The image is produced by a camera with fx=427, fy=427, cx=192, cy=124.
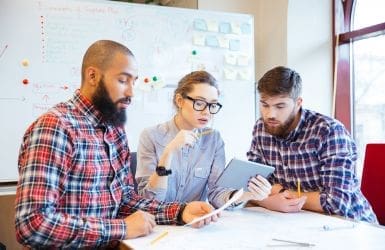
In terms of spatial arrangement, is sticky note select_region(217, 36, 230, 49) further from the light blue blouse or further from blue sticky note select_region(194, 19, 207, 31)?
the light blue blouse

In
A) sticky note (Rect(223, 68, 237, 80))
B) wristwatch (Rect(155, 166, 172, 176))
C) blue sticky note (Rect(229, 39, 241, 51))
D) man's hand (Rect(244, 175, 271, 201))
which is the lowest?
man's hand (Rect(244, 175, 271, 201))

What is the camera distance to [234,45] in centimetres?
317

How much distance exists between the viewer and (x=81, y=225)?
Answer: 3.83 feet

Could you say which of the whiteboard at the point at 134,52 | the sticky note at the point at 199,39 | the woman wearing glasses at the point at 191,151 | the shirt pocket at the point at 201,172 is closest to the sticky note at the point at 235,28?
the whiteboard at the point at 134,52

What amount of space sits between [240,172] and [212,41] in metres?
1.76

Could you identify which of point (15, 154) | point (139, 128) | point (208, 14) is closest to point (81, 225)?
point (15, 154)

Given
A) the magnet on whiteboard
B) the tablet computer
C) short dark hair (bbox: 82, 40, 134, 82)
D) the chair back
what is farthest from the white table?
the magnet on whiteboard

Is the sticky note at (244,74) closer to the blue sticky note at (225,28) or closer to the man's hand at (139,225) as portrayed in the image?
the blue sticky note at (225,28)

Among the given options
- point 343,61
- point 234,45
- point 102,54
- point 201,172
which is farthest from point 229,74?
point 102,54

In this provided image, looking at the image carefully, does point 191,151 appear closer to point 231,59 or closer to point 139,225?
point 139,225

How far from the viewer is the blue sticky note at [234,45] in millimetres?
3160

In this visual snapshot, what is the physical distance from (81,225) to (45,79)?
1.62 meters

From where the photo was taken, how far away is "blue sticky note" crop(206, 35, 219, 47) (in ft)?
10.1

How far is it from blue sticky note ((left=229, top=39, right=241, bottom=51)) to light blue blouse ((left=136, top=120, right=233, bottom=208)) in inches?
55.0
